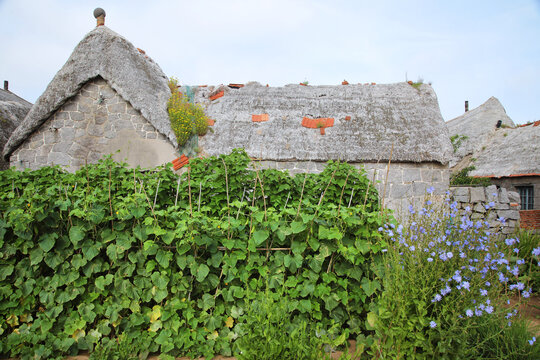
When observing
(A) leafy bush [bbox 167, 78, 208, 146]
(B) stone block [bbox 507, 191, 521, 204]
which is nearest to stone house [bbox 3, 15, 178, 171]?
(A) leafy bush [bbox 167, 78, 208, 146]

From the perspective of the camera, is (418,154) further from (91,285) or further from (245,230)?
(91,285)

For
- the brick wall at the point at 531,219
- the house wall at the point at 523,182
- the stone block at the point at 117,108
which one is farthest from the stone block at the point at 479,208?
the stone block at the point at 117,108

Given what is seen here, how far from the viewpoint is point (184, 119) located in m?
7.01

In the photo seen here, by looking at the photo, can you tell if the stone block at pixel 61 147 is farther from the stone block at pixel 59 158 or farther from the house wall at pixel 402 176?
the house wall at pixel 402 176

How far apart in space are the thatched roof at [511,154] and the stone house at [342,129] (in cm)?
581

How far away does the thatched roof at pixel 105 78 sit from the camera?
6344 mm

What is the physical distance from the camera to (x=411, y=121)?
304 inches

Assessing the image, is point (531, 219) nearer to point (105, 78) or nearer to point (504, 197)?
point (504, 197)

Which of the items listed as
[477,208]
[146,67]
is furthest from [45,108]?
[477,208]

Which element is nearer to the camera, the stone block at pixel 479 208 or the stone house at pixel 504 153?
the stone block at pixel 479 208

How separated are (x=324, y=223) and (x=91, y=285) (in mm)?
2304

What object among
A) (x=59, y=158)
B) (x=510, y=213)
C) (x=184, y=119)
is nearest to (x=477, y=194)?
(x=510, y=213)

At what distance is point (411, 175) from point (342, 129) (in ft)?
6.02

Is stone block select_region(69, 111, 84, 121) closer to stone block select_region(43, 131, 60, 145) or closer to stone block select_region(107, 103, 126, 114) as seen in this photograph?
stone block select_region(43, 131, 60, 145)
